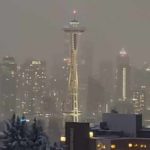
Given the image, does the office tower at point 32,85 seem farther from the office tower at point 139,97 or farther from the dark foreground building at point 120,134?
the dark foreground building at point 120,134

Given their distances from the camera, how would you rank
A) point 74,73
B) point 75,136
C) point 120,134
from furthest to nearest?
point 74,73 < point 120,134 < point 75,136

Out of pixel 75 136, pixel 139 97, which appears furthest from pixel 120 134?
pixel 139 97

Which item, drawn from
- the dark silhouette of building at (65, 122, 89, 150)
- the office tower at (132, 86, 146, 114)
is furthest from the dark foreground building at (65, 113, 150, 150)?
the office tower at (132, 86, 146, 114)

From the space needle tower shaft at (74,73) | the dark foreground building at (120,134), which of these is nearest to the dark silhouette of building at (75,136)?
the dark foreground building at (120,134)

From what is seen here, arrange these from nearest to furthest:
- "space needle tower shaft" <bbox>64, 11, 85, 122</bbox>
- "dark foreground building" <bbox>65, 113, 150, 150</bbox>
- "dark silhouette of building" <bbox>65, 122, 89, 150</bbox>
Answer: "dark silhouette of building" <bbox>65, 122, 89, 150</bbox> < "dark foreground building" <bbox>65, 113, 150, 150</bbox> < "space needle tower shaft" <bbox>64, 11, 85, 122</bbox>

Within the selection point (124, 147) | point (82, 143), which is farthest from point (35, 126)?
point (124, 147)

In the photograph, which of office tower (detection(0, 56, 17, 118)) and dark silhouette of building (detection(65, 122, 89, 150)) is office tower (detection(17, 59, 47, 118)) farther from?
dark silhouette of building (detection(65, 122, 89, 150))

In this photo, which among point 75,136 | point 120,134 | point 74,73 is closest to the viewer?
point 75,136

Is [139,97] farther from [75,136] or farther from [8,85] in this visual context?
[75,136]

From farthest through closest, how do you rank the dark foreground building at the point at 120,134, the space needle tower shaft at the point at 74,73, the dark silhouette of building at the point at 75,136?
the space needle tower shaft at the point at 74,73 < the dark foreground building at the point at 120,134 < the dark silhouette of building at the point at 75,136

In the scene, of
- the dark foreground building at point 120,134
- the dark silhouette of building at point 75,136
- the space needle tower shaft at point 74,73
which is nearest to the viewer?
the dark silhouette of building at point 75,136

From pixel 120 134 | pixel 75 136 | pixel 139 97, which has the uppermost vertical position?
pixel 139 97

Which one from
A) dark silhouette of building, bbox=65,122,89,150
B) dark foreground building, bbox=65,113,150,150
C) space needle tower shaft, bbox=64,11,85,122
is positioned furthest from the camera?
space needle tower shaft, bbox=64,11,85,122

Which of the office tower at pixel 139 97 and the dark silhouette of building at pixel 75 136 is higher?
the office tower at pixel 139 97
